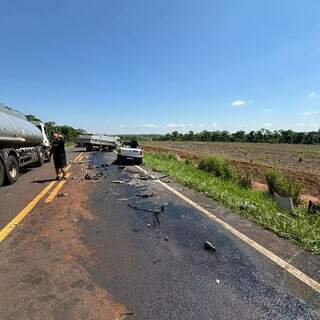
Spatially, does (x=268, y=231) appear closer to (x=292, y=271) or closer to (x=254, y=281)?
(x=292, y=271)

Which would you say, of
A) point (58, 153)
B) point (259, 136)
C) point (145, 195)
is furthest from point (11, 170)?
point (259, 136)

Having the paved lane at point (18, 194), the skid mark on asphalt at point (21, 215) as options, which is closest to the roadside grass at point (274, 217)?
the skid mark on asphalt at point (21, 215)

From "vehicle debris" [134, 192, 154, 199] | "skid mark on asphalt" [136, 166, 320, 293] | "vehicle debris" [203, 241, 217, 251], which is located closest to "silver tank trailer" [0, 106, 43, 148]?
"vehicle debris" [134, 192, 154, 199]

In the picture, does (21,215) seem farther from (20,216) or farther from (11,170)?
(11,170)

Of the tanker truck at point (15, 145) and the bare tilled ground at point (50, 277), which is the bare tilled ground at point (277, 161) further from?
the bare tilled ground at point (50, 277)

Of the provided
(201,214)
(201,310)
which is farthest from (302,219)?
(201,310)

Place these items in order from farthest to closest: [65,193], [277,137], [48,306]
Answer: [277,137]
[65,193]
[48,306]

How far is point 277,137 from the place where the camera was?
146m

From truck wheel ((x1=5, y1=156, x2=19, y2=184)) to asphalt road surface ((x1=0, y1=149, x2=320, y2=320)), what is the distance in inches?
179

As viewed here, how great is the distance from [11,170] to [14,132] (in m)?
1.97

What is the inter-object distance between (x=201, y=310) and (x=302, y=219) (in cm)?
524

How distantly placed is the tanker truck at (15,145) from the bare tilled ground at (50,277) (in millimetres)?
6399

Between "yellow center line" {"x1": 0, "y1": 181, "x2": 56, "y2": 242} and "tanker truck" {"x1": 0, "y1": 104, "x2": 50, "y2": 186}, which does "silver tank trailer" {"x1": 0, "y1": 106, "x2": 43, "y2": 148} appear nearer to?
"tanker truck" {"x1": 0, "y1": 104, "x2": 50, "y2": 186}

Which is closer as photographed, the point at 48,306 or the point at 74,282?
the point at 48,306
